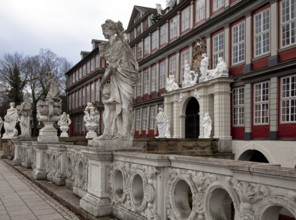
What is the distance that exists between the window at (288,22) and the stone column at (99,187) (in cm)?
1371

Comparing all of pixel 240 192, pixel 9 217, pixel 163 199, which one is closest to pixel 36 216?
pixel 9 217

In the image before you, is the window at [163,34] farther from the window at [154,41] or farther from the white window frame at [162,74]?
the white window frame at [162,74]

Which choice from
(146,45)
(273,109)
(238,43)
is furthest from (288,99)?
(146,45)

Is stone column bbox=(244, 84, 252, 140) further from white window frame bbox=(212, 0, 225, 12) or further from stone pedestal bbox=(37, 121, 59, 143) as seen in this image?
stone pedestal bbox=(37, 121, 59, 143)

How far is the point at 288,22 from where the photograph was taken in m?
16.9

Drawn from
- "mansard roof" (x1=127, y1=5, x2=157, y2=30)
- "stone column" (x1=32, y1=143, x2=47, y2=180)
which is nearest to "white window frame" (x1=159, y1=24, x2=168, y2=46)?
"mansard roof" (x1=127, y1=5, x2=157, y2=30)

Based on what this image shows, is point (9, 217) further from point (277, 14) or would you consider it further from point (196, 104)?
point (196, 104)

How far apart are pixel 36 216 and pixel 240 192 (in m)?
4.42

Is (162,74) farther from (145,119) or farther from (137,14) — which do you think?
(137,14)

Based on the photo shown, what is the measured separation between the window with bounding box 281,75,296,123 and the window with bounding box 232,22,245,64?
12.9 feet

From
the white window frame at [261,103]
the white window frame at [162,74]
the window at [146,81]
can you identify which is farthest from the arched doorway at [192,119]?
the window at [146,81]

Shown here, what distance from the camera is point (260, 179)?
114 inches

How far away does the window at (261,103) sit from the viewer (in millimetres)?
18172

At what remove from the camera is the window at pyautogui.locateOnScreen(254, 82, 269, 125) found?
59.6 ft
